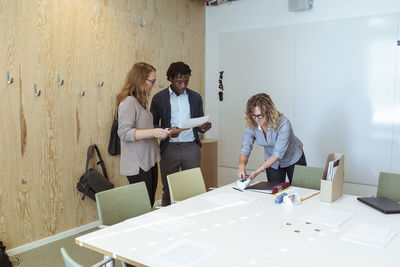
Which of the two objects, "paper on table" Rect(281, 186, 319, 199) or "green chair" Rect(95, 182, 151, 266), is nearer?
"green chair" Rect(95, 182, 151, 266)

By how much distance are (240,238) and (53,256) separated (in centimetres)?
214

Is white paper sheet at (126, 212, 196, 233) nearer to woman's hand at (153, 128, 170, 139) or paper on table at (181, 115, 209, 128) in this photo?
woman's hand at (153, 128, 170, 139)

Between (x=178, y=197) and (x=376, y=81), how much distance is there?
2.79 metres

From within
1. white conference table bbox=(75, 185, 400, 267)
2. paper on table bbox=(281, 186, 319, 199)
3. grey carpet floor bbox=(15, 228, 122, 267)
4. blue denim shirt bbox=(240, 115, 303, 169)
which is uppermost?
blue denim shirt bbox=(240, 115, 303, 169)

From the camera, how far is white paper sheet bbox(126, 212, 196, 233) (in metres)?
1.92

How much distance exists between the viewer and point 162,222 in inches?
79.0

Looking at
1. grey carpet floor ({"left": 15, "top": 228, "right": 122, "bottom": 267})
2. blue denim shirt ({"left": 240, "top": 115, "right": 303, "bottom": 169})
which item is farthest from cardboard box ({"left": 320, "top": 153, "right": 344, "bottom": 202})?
grey carpet floor ({"left": 15, "top": 228, "right": 122, "bottom": 267})

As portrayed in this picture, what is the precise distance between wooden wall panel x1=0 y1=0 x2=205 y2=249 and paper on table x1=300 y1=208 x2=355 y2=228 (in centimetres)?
248

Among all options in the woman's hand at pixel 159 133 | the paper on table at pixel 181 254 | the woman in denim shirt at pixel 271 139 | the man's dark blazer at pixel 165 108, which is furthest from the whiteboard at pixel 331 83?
the paper on table at pixel 181 254

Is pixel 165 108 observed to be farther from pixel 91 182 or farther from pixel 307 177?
pixel 307 177

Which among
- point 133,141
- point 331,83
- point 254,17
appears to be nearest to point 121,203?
point 133,141

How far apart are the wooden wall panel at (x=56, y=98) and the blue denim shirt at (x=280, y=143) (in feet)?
5.48

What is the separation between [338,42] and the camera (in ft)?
14.3

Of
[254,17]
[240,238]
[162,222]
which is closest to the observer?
[240,238]
